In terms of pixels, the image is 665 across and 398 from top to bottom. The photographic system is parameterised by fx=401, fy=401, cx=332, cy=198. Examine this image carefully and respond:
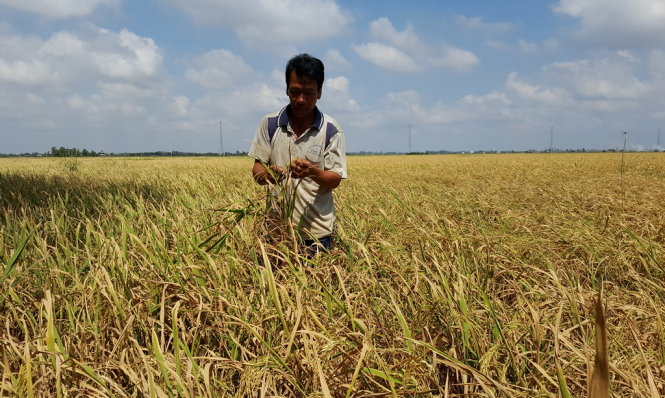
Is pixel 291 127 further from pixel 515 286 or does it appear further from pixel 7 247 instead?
pixel 7 247

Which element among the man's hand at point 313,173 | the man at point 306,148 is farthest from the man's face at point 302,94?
the man's hand at point 313,173

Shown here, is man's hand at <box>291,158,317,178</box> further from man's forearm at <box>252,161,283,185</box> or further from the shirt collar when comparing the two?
the shirt collar

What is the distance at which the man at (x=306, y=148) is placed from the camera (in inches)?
93.7

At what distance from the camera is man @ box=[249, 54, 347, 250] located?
2.38 m

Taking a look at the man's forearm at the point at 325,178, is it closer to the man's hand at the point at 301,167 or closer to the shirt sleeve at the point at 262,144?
the man's hand at the point at 301,167

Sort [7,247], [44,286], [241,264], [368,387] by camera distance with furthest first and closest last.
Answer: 1. [7,247]
2. [241,264]
3. [44,286]
4. [368,387]

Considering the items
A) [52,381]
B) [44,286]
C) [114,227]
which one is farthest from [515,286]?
[114,227]

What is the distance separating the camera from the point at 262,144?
2.58 meters

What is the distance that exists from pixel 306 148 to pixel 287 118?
8.7 inches

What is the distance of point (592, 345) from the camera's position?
1.70m

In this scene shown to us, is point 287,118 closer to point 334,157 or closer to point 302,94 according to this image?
point 302,94

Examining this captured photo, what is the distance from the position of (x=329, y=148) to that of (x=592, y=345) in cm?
169

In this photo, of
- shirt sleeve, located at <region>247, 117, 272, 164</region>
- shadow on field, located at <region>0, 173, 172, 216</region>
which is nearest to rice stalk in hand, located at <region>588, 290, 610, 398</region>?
shirt sleeve, located at <region>247, 117, 272, 164</region>

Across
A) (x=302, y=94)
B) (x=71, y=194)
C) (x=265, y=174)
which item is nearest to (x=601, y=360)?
(x=265, y=174)
